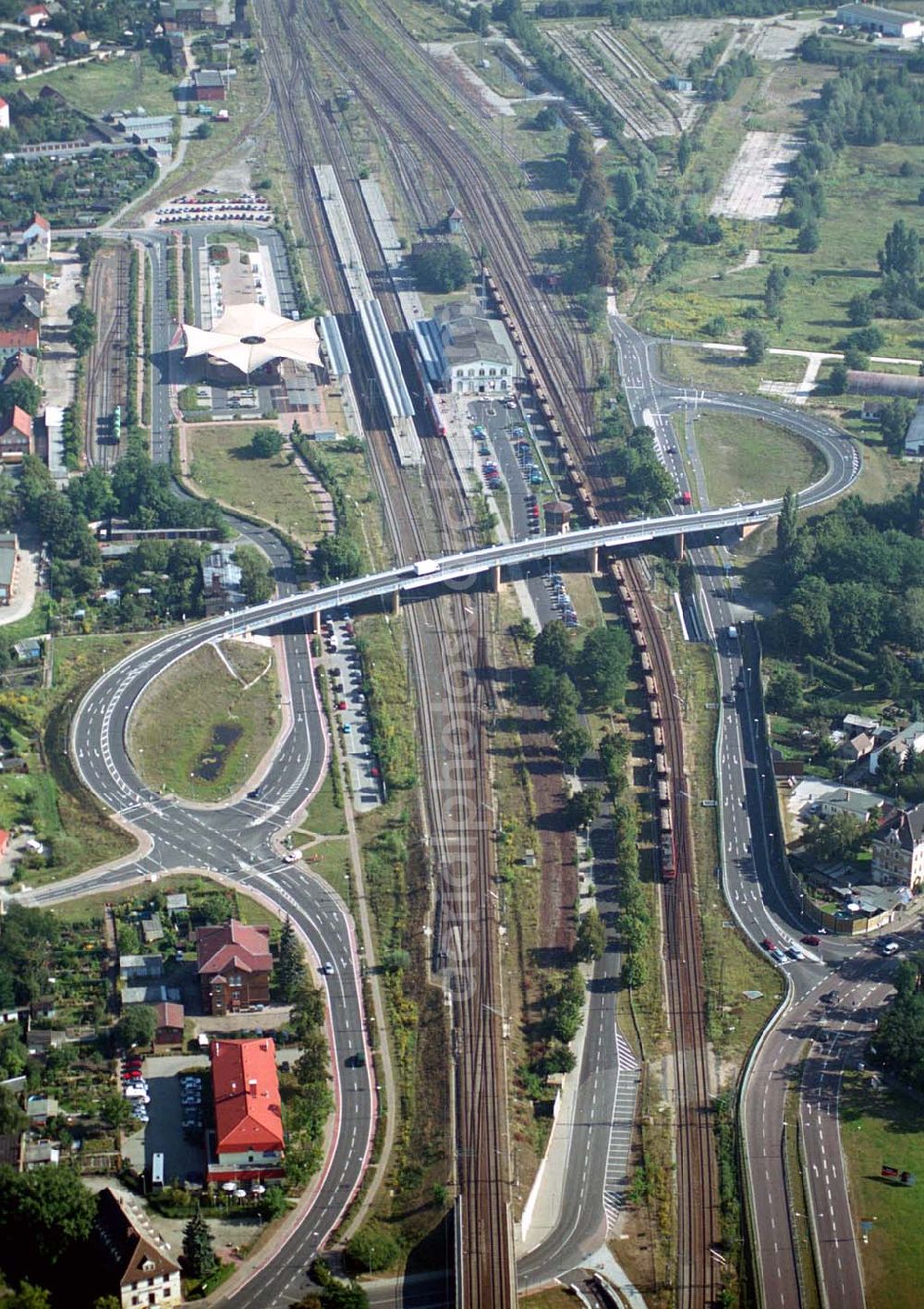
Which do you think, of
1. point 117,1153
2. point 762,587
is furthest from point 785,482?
point 117,1153

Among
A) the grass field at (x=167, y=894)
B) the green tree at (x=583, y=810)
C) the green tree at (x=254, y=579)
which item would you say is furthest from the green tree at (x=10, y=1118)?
the green tree at (x=254, y=579)

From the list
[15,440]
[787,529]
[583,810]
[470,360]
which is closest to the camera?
[583,810]

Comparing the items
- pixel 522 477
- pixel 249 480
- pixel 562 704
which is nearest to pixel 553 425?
pixel 522 477

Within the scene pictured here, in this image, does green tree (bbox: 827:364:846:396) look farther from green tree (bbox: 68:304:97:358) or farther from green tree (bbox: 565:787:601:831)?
green tree (bbox: 565:787:601:831)

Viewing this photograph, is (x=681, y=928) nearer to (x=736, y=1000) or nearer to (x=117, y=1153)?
(x=736, y=1000)

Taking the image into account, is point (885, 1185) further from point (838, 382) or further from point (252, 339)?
point (252, 339)

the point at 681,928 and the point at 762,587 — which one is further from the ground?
the point at 762,587
